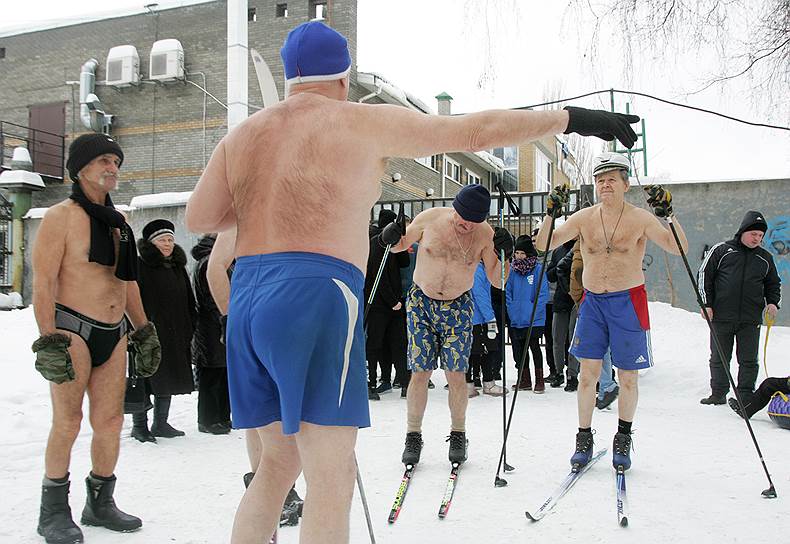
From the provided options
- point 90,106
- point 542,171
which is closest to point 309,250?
point 90,106

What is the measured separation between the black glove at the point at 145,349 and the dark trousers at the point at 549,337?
620cm

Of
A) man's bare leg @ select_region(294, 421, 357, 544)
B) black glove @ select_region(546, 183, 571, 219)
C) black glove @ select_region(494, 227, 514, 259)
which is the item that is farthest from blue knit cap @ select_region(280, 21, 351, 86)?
black glove @ select_region(494, 227, 514, 259)

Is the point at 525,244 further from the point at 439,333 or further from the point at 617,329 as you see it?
the point at 439,333

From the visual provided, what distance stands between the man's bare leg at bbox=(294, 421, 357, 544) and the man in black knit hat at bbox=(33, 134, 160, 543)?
6.09ft

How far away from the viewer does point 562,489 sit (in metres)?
4.06

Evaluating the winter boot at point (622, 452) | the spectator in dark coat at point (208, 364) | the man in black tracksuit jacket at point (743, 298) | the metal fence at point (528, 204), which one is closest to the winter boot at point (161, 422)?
the spectator in dark coat at point (208, 364)

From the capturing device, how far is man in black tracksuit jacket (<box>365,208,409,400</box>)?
7.72 meters

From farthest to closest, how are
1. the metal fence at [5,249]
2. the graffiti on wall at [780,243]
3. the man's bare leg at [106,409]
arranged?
the metal fence at [5,249]
the graffiti on wall at [780,243]
the man's bare leg at [106,409]

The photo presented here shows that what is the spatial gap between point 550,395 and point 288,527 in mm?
5137

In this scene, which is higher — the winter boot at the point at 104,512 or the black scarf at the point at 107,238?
the black scarf at the point at 107,238

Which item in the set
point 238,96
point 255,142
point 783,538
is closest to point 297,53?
point 255,142

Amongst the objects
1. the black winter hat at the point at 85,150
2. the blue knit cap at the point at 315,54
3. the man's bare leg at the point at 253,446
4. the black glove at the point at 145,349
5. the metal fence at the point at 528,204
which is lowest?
the man's bare leg at the point at 253,446

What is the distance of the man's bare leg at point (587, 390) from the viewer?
4656 millimetres

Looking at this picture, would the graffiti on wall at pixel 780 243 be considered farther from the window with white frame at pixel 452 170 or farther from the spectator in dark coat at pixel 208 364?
the window with white frame at pixel 452 170
